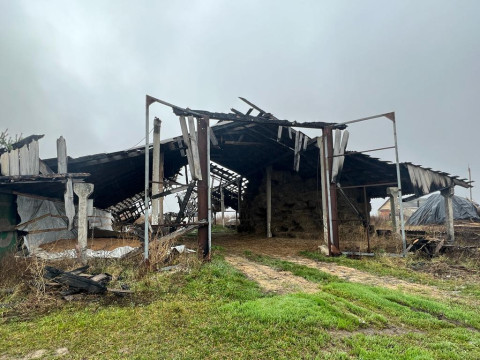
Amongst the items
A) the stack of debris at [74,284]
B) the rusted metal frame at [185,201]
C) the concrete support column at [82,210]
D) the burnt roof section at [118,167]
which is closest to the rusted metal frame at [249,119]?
the burnt roof section at [118,167]

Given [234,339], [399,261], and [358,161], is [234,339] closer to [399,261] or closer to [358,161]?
[399,261]

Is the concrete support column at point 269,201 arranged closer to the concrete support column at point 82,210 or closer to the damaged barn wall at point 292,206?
the damaged barn wall at point 292,206

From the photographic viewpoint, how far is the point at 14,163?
7141mm

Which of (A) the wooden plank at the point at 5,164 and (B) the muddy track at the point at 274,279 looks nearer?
(B) the muddy track at the point at 274,279

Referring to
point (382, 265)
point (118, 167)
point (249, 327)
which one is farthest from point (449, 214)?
point (118, 167)

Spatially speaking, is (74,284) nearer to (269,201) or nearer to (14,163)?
(14,163)

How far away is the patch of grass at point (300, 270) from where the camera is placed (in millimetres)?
6124

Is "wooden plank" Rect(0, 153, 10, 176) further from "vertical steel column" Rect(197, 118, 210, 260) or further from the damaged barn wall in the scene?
the damaged barn wall

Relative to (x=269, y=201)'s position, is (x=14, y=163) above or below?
above

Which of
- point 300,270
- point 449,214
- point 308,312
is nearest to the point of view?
point 308,312

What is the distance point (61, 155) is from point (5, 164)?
1.27m

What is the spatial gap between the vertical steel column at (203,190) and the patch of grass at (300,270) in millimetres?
1876

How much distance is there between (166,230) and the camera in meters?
9.75

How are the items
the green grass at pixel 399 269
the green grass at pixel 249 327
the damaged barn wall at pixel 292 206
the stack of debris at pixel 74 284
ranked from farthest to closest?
the damaged barn wall at pixel 292 206 → the green grass at pixel 399 269 → the stack of debris at pixel 74 284 → the green grass at pixel 249 327
